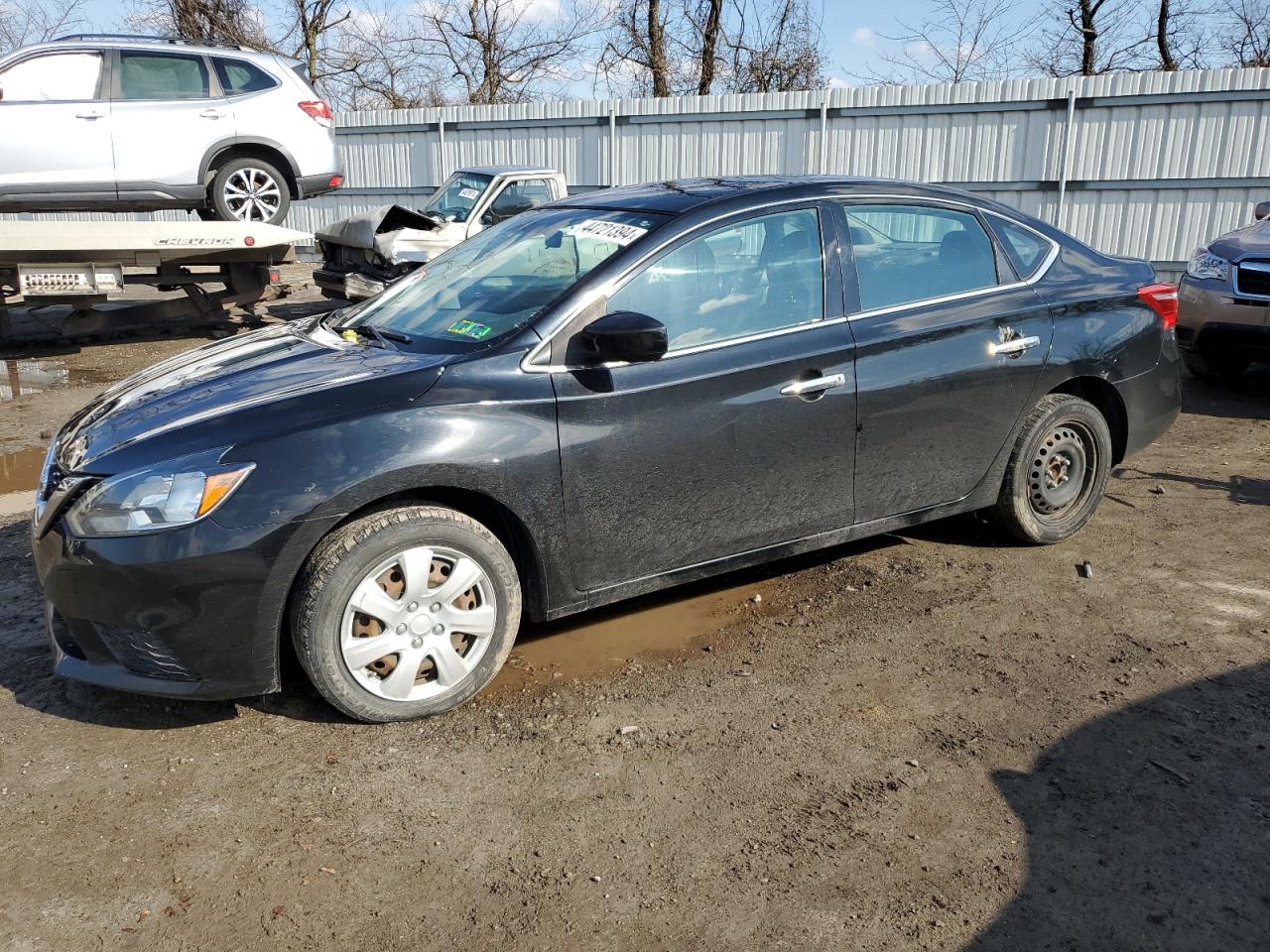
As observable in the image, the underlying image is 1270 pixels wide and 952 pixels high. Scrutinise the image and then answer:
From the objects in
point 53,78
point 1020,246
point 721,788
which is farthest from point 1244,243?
point 53,78

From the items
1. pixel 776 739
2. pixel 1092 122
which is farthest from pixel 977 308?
pixel 1092 122

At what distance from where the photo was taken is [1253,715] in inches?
138

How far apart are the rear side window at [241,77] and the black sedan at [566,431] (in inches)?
305

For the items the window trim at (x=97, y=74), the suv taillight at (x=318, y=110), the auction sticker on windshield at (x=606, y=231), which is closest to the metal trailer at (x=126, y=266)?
→ the suv taillight at (x=318, y=110)

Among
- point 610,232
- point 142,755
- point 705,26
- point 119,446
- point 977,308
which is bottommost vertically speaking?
point 142,755

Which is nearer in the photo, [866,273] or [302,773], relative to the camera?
[302,773]

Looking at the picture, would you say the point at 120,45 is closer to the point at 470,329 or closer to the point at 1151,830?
the point at 470,329

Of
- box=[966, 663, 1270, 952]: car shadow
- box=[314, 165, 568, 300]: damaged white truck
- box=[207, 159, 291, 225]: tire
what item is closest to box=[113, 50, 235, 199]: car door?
box=[207, 159, 291, 225]: tire

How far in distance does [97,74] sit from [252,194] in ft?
5.84

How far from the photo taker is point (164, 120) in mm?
10688

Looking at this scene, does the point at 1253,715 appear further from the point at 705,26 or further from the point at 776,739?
the point at 705,26

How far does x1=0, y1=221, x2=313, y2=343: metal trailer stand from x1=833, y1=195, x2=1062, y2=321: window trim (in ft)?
23.9

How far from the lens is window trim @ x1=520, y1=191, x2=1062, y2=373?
358 centimetres

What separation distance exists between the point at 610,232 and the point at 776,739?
194 cm
